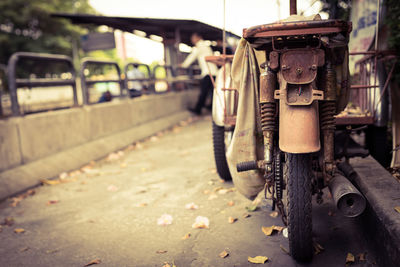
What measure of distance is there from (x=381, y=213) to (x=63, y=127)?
14.6 ft

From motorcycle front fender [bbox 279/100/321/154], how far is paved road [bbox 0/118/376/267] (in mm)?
818

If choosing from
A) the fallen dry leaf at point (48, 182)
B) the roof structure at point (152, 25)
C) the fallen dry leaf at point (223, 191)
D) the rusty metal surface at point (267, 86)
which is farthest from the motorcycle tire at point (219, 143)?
the roof structure at point (152, 25)

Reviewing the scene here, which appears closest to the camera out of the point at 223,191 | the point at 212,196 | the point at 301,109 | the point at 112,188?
the point at 301,109

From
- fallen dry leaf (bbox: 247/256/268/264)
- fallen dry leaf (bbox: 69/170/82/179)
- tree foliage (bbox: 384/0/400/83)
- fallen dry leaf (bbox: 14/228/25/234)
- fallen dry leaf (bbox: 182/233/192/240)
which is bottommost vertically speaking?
fallen dry leaf (bbox: 14/228/25/234)

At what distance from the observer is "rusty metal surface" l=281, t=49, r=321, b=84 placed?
88.7 inches

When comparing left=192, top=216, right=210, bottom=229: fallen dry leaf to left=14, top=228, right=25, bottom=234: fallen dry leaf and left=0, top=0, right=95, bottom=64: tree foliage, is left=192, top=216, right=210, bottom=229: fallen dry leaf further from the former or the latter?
left=0, top=0, right=95, bottom=64: tree foliage

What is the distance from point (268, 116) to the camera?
2.47m

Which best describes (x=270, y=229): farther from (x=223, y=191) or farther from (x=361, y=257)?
(x=223, y=191)

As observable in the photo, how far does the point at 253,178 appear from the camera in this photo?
2799 millimetres

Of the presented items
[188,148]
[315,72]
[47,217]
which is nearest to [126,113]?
[188,148]

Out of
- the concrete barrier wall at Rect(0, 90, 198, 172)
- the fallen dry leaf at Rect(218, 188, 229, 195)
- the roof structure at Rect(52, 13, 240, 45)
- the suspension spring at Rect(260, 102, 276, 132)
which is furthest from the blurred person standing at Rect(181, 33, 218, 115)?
the suspension spring at Rect(260, 102, 276, 132)

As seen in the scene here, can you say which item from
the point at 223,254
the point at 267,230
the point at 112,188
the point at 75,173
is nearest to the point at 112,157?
the point at 75,173

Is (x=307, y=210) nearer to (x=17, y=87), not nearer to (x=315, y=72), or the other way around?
(x=315, y=72)

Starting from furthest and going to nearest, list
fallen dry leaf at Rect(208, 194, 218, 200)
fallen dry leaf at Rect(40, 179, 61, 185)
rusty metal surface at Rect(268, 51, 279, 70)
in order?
1. fallen dry leaf at Rect(40, 179, 61, 185)
2. fallen dry leaf at Rect(208, 194, 218, 200)
3. rusty metal surface at Rect(268, 51, 279, 70)
